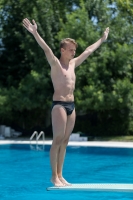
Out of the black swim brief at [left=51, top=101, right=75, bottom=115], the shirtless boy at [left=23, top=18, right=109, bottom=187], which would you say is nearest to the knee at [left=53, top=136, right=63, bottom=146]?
the shirtless boy at [left=23, top=18, right=109, bottom=187]

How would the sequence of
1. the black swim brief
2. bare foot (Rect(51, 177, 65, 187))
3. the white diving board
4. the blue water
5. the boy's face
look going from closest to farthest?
the white diving board, bare foot (Rect(51, 177, 65, 187)), the black swim brief, the boy's face, the blue water

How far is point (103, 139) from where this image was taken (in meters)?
21.4

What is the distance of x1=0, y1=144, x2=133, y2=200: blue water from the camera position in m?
8.75

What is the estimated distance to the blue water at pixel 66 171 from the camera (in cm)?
875

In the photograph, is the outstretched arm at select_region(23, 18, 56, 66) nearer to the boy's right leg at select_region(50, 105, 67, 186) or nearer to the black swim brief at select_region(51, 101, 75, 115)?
the black swim brief at select_region(51, 101, 75, 115)

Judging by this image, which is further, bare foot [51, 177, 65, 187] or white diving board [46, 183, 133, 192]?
bare foot [51, 177, 65, 187]

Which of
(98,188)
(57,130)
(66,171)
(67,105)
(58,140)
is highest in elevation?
(67,105)

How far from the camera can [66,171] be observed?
12.2 metres

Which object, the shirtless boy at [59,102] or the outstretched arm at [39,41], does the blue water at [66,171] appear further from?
the outstretched arm at [39,41]

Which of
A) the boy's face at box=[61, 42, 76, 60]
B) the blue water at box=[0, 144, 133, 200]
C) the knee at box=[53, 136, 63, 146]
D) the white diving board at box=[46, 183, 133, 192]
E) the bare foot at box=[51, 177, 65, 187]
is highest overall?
the boy's face at box=[61, 42, 76, 60]

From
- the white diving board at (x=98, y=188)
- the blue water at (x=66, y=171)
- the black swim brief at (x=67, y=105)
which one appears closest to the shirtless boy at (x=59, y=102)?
the black swim brief at (x=67, y=105)

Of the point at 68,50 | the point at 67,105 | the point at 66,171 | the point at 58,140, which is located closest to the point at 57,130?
the point at 58,140

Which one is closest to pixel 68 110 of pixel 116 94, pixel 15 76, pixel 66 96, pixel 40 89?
pixel 66 96

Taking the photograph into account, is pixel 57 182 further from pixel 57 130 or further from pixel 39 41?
pixel 39 41
